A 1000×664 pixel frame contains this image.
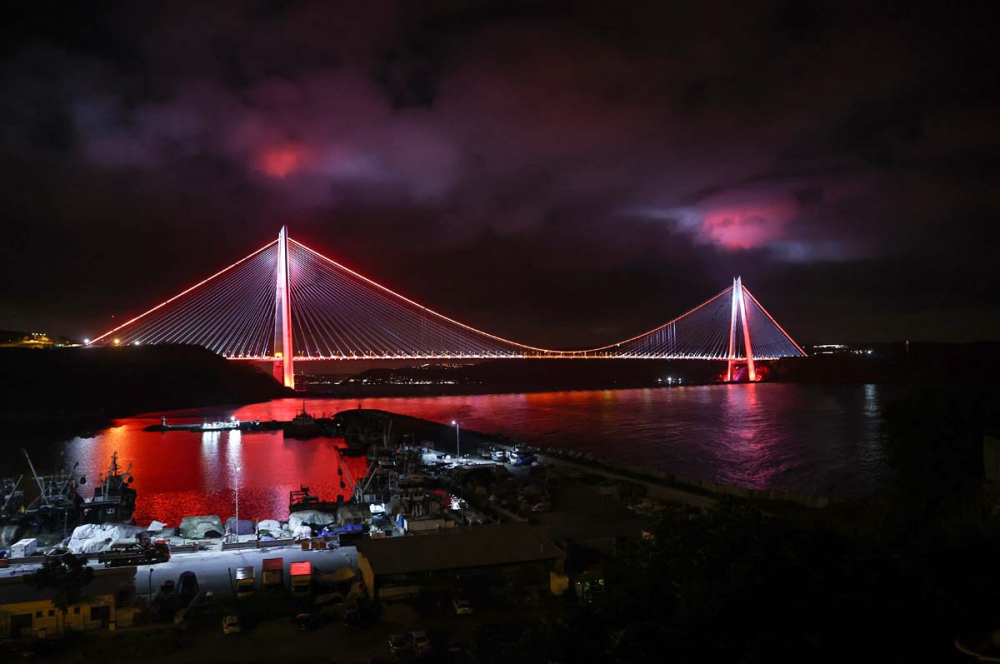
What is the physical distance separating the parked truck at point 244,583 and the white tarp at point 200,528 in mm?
1958

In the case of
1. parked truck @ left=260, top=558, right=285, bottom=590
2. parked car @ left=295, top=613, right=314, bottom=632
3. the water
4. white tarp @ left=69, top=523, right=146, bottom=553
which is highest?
white tarp @ left=69, top=523, right=146, bottom=553

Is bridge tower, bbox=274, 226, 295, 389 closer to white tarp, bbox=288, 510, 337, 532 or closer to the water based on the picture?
the water

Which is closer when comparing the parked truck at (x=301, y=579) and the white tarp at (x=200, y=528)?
the parked truck at (x=301, y=579)

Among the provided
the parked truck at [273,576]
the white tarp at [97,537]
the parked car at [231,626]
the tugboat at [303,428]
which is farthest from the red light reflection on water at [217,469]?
the parked car at [231,626]

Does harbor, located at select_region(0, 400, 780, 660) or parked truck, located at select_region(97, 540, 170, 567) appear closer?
harbor, located at select_region(0, 400, 780, 660)

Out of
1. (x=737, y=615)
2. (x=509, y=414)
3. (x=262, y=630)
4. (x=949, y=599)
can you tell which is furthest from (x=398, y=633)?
(x=509, y=414)

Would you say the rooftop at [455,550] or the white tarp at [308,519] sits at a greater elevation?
the rooftop at [455,550]

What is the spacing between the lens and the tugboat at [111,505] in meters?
10.3

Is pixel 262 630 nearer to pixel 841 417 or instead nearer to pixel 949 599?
pixel 949 599

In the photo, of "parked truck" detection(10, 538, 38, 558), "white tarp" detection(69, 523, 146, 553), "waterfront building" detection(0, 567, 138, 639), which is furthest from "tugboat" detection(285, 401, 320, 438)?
"waterfront building" detection(0, 567, 138, 639)

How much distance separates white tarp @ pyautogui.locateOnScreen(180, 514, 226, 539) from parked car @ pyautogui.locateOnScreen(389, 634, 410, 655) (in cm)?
387

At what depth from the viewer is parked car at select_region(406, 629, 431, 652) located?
4812 millimetres

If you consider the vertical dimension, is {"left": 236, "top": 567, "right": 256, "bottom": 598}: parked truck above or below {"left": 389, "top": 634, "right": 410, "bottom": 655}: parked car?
above

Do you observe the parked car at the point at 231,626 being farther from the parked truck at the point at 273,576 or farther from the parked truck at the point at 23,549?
the parked truck at the point at 23,549
